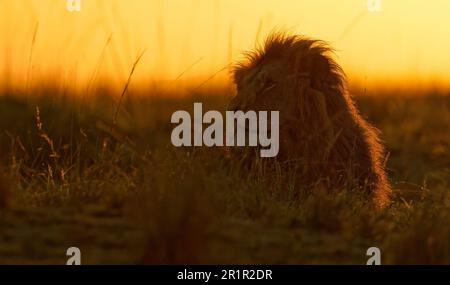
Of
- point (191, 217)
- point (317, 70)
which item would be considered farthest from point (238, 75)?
point (191, 217)

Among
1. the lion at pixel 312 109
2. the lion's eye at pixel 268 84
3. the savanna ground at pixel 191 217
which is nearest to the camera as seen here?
the savanna ground at pixel 191 217

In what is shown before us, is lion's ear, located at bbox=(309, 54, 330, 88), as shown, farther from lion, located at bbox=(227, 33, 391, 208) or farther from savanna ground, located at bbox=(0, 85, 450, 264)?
savanna ground, located at bbox=(0, 85, 450, 264)

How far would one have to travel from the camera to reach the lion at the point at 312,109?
7660 mm

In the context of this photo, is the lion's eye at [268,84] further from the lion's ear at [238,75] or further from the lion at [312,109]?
the lion's ear at [238,75]

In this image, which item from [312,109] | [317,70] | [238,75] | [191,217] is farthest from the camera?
[238,75]

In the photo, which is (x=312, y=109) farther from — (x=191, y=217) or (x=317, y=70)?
(x=191, y=217)

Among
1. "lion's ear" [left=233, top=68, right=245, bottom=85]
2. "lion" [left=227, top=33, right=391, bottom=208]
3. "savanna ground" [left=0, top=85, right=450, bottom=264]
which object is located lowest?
"savanna ground" [left=0, top=85, right=450, bottom=264]

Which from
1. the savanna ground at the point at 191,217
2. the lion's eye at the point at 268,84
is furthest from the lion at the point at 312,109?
the savanna ground at the point at 191,217

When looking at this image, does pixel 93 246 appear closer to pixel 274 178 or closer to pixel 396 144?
pixel 274 178

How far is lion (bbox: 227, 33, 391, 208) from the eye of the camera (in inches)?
302

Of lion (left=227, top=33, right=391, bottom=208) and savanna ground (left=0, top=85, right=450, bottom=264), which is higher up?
lion (left=227, top=33, right=391, bottom=208)

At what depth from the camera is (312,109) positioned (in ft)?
25.8

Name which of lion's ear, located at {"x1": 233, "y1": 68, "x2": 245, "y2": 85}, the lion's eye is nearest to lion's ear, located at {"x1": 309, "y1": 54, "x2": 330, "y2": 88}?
the lion's eye
